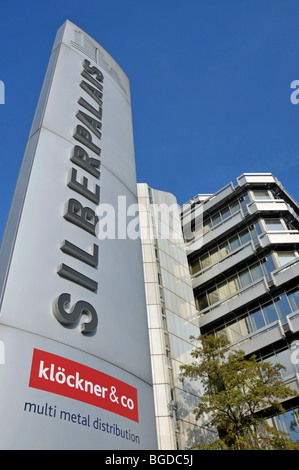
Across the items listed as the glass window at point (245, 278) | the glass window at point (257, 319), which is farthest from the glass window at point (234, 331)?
the glass window at point (245, 278)

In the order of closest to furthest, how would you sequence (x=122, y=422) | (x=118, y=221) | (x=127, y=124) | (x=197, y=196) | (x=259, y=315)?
(x=122, y=422) → (x=118, y=221) → (x=127, y=124) → (x=259, y=315) → (x=197, y=196)

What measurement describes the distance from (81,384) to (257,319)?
29893 mm

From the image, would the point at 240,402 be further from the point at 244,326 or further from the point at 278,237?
the point at 278,237

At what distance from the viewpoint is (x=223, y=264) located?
134 feet

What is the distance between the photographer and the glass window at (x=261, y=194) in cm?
4289

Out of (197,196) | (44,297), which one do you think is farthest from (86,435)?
(197,196)

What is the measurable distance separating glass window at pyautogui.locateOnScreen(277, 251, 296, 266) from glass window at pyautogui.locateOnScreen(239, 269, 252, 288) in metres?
3.37

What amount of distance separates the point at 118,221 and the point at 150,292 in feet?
74.5

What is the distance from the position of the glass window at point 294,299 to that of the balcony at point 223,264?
17.9 ft

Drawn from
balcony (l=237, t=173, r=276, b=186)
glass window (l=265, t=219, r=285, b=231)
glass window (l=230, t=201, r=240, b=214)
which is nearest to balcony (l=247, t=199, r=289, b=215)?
glass window (l=265, t=219, r=285, b=231)

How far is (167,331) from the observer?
33219 mm

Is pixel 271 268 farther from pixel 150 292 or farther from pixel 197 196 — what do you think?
pixel 197 196

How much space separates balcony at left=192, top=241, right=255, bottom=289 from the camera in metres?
39.2

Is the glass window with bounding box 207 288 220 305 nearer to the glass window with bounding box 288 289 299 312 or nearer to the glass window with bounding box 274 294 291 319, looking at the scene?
the glass window with bounding box 274 294 291 319
